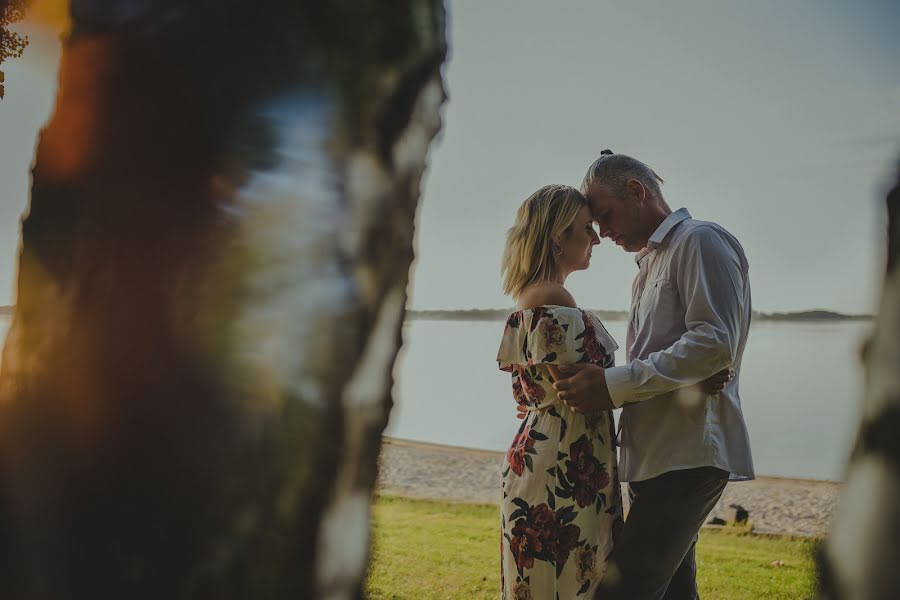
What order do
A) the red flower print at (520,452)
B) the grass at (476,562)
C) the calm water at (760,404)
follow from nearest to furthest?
1. the red flower print at (520,452)
2. the grass at (476,562)
3. the calm water at (760,404)

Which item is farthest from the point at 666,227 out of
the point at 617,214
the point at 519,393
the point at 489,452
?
the point at 489,452

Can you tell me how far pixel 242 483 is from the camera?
0.27m

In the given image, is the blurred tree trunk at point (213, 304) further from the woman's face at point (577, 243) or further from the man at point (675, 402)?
the woman's face at point (577, 243)

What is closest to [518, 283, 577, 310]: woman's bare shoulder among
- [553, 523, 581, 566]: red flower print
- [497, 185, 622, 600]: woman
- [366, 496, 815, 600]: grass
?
[497, 185, 622, 600]: woman

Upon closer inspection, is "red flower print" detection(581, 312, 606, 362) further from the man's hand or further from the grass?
the grass

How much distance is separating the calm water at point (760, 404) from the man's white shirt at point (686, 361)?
1.25m

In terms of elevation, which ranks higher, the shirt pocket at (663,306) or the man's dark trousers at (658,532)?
the shirt pocket at (663,306)

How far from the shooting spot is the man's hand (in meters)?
3.02

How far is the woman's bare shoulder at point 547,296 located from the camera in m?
3.36

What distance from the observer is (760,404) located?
2758 centimetres

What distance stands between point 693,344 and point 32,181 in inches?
112

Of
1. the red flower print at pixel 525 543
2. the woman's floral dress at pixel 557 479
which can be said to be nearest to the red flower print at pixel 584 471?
the woman's floral dress at pixel 557 479

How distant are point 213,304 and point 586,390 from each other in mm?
2871

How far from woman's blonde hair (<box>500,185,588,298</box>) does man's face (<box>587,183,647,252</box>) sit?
0.10 metres
